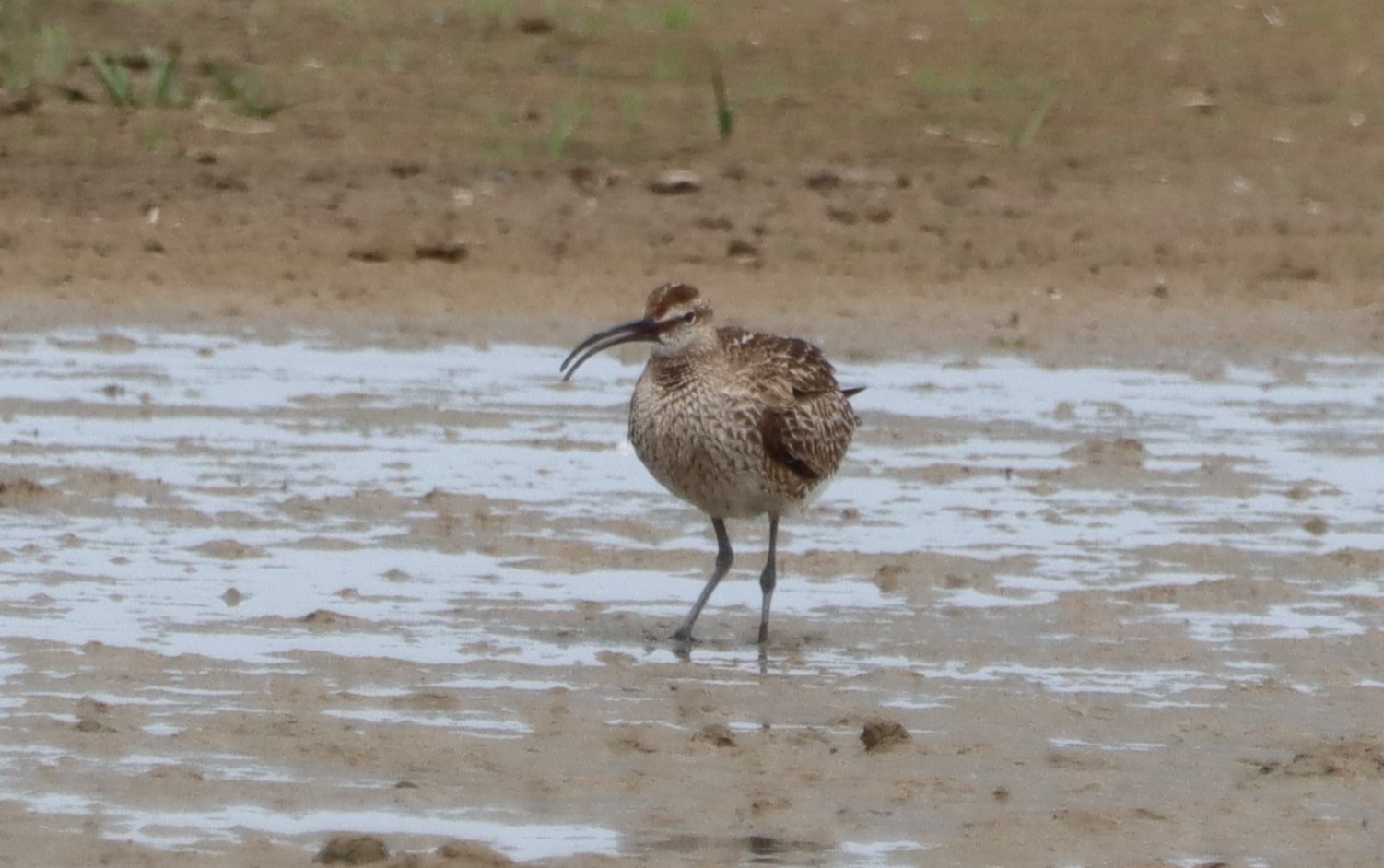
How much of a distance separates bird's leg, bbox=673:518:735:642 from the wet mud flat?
10 cm

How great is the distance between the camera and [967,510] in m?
10.7

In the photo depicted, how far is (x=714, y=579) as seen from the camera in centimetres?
895

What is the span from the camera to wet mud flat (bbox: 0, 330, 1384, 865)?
6.53 m

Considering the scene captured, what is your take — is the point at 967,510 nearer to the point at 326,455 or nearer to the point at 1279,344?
the point at 326,455

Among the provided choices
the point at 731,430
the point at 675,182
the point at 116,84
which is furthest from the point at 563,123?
the point at 731,430

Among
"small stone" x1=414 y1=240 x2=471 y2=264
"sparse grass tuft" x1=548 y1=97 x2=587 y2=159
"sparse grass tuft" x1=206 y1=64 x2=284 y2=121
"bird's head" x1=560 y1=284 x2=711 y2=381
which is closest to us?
"bird's head" x1=560 y1=284 x2=711 y2=381

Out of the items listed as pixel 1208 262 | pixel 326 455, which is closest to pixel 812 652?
pixel 326 455

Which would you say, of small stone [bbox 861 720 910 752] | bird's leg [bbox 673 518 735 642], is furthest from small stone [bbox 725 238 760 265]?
small stone [bbox 861 720 910 752]

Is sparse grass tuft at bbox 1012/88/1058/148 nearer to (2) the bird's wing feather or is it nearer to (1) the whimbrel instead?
(2) the bird's wing feather

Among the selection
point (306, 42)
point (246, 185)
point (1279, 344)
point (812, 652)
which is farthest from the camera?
point (306, 42)

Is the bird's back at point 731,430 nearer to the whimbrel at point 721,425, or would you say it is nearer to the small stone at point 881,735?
the whimbrel at point 721,425

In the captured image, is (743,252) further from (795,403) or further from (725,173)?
(795,403)

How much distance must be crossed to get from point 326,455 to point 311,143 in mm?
6881

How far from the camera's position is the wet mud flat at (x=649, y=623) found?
6531 millimetres
